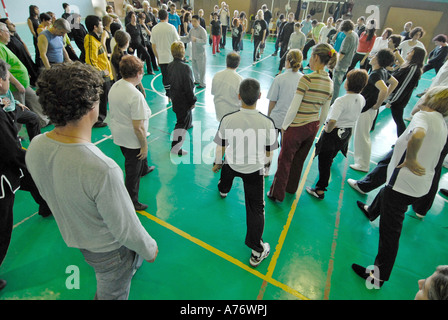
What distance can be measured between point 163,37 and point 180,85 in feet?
10.1

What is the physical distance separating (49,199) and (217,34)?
13.1 meters

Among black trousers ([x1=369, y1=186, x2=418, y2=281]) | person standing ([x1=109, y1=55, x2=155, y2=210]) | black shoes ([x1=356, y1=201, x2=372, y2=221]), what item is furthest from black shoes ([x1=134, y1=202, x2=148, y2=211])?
black shoes ([x1=356, y1=201, x2=372, y2=221])

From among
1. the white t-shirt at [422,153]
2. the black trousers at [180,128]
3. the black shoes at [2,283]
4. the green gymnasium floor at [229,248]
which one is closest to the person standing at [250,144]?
the green gymnasium floor at [229,248]

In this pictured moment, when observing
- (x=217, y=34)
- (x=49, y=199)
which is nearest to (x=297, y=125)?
(x=49, y=199)

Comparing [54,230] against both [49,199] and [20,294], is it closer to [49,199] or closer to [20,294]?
[20,294]

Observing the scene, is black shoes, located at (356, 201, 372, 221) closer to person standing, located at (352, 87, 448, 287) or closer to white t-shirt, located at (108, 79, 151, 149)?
person standing, located at (352, 87, 448, 287)

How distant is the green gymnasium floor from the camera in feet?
8.80

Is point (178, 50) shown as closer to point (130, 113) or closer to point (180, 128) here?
point (180, 128)

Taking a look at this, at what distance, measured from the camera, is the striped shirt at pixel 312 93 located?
10.2ft

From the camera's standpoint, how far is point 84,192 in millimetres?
1274

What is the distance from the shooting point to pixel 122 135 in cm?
313

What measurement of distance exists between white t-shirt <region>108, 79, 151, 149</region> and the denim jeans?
1759 mm
